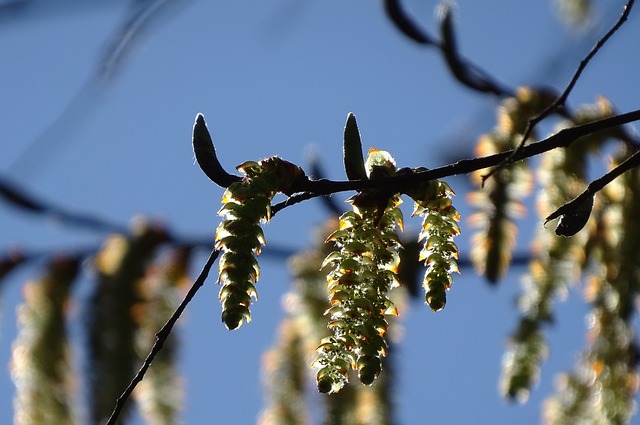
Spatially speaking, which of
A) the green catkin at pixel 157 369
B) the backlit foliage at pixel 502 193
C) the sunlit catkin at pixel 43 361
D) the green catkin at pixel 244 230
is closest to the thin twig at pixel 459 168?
the green catkin at pixel 244 230

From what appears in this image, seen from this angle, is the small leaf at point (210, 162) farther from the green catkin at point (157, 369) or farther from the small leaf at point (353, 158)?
the green catkin at point (157, 369)

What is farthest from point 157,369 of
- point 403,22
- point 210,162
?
point 210,162

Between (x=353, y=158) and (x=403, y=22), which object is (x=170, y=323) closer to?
(x=353, y=158)

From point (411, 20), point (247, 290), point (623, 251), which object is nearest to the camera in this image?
point (247, 290)

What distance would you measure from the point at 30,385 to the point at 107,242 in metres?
0.34

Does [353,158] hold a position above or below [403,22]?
below

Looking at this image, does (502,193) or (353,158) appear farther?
(502,193)

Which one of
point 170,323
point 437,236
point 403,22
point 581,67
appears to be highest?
point 403,22

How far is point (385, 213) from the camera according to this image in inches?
26.6

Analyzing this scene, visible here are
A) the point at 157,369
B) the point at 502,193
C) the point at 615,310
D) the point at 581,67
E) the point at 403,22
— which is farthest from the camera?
the point at 157,369

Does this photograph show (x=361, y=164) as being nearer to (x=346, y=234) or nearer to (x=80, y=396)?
(x=346, y=234)

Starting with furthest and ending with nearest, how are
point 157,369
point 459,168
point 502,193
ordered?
1. point 157,369
2. point 502,193
3. point 459,168

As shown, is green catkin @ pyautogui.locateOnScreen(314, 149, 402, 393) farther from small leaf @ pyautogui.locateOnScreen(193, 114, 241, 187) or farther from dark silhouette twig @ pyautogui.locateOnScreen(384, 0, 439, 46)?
dark silhouette twig @ pyautogui.locateOnScreen(384, 0, 439, 46)

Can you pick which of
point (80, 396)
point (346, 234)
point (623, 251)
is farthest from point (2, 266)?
point (346, 234)
